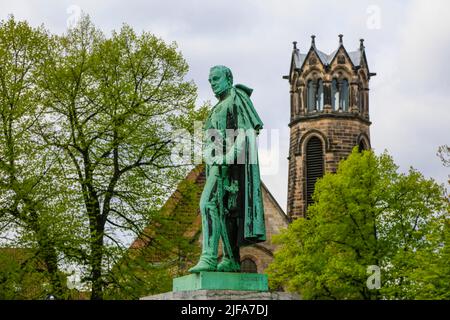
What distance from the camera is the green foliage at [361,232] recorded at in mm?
30750

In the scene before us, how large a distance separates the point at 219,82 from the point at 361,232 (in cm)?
2342

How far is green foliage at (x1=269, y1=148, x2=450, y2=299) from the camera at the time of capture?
30.8m

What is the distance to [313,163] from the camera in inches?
1885

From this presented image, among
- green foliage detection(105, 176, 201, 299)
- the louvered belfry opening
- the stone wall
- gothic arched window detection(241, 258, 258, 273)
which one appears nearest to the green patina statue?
green foliage detection(105, 176, 201, 299)

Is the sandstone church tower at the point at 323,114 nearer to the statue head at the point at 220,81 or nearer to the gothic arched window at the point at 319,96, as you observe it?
the gothic arched window at the point at 319,96

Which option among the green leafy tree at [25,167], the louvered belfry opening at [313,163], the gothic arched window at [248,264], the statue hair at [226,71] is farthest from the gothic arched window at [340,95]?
the statue hair at [226,71]

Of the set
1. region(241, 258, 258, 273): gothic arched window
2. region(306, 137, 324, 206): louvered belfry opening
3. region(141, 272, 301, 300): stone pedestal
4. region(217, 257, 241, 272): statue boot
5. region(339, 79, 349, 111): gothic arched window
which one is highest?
region(339, 79, 349, 111): gothic arched window

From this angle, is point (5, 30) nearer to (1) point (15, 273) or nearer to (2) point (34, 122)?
(2) point (34, 122)

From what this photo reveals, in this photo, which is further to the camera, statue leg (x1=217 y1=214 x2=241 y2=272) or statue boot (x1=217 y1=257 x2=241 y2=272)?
statue leg (x1=217 y1=214 x2=241 y2=272)

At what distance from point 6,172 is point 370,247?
14.0m

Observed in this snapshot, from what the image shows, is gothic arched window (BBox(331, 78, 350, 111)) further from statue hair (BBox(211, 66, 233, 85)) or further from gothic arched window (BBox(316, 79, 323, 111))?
statue hair (BBox(211, 66, 233, 85))

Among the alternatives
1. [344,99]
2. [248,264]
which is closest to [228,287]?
[248,264]

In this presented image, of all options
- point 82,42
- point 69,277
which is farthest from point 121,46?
point 69,277

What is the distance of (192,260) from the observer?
28156 millimetres
